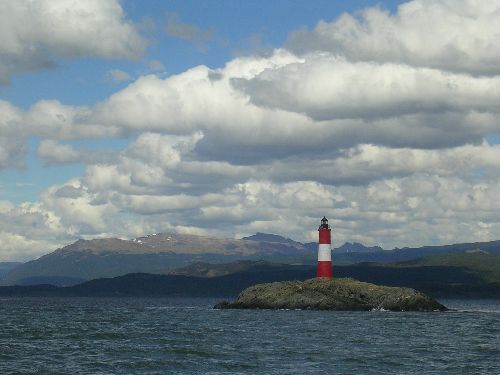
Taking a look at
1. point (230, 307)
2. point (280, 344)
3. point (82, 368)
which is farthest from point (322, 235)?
point (82, 368)

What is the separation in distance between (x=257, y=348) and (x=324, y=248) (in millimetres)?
78713

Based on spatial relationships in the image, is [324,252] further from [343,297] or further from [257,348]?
[257,348]

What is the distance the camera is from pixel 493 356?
71.1 meters

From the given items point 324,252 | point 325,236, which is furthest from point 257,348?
point 324,252

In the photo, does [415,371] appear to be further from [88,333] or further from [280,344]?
[88,333]

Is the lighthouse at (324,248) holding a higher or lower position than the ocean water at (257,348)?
higher

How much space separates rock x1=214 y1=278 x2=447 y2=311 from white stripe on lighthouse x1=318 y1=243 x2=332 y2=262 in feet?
13.1

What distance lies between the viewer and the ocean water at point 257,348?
62.0 m

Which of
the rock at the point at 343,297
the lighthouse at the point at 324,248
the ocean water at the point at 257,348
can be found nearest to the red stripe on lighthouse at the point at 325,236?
the lighthouse at the point at 324,248

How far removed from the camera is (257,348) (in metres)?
75.9

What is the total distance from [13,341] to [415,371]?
45.5 metres

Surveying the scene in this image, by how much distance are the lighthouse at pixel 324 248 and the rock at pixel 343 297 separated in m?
2.50

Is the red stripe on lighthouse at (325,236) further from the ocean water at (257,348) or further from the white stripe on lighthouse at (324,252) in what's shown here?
the ocean water at (257,348)

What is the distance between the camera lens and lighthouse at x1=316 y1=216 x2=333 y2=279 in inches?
5994
